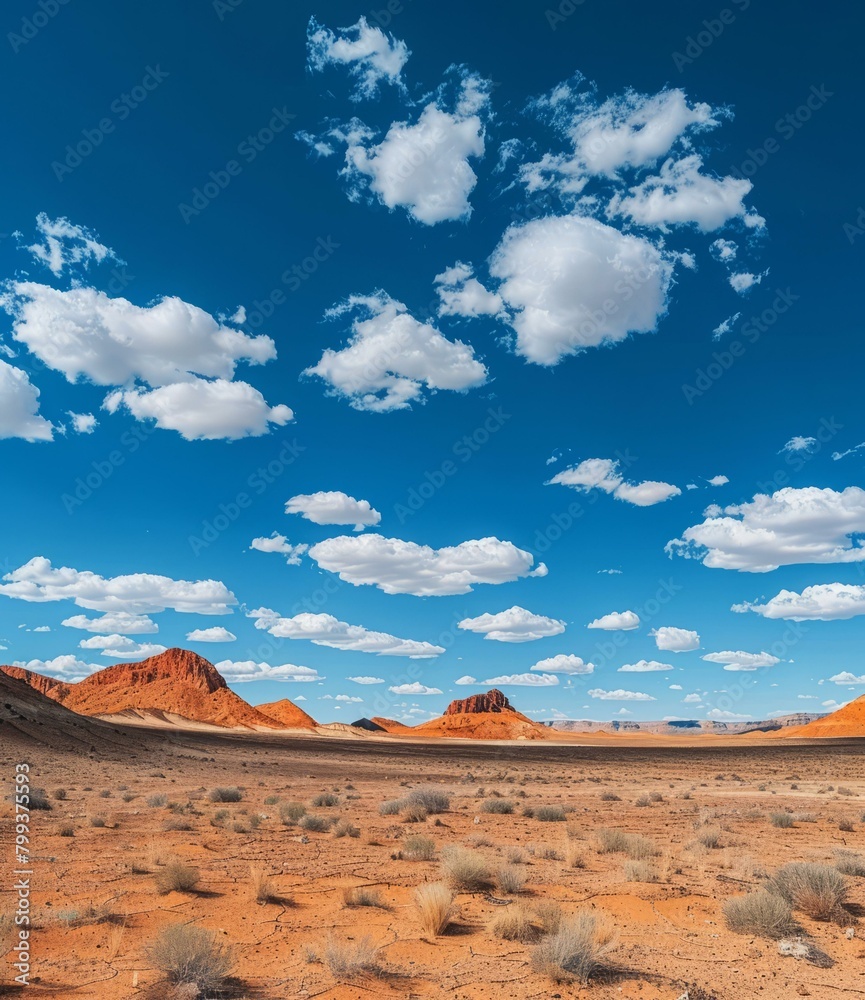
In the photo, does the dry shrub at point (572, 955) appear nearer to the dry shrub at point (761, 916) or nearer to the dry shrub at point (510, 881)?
the dry shrub at point (761, 916)

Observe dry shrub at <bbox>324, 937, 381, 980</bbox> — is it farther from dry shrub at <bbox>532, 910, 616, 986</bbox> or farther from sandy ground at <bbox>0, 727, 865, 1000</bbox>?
dry shrub at <bbox>532, 910, 616, 986</bbox>

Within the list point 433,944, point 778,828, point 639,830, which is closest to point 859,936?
point 433,944

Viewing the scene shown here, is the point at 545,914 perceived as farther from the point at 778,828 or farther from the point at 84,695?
the point at 84,695

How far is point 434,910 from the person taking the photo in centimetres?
806

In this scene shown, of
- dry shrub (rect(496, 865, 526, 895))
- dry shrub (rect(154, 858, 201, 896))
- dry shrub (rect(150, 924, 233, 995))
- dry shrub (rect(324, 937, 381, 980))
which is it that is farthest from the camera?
dry shrub (rect(496, 865, 526, 895))

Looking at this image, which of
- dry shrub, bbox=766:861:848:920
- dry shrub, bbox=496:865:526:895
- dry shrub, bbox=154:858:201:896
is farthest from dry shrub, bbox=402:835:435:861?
dry shrub, bbox=766:861:848:920

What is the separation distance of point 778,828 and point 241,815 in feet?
44.3

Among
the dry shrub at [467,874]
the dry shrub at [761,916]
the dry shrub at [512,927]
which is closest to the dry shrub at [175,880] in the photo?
the dry shrub at [467,874]

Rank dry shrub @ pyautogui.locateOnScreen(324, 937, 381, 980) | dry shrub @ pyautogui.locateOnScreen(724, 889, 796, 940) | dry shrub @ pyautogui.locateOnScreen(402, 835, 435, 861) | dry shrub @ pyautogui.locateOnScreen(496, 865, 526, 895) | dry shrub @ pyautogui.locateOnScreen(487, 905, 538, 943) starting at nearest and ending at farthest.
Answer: dry shrub @ pyautogui.locateOnScreen(324, 937, 381, 980), dry shrub @ pyautogui.locateOnScreen(487, 905, 538, 943), dry shrub @ pyautogui.locateOnScreen(724, 889, 796, 940), dry shrub @ pyautogui.locateOnScreen(496, 865, 526, 895), dry shrub @ pyautogui.locateOnScreen(402, 835, 435, 861)

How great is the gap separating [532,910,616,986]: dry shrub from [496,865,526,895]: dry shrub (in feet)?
9.13

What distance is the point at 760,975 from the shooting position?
23.0 ft

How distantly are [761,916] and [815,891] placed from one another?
4.03 ft

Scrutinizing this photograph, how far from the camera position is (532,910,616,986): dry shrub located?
6715 millimetres

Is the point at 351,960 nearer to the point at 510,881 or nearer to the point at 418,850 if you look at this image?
the point at 510,881
